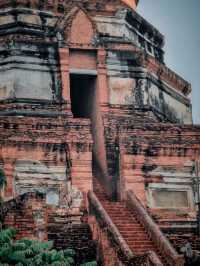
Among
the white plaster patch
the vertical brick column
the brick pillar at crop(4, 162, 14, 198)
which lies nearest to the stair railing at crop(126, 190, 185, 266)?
the brick pillar at crop(4, 162, 14, 198)

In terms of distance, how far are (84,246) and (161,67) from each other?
926cm

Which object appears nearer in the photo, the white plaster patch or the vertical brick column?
the vertical brick column

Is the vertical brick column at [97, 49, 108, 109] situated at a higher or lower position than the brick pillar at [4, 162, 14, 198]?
higher

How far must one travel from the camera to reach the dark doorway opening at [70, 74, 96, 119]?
2050cm

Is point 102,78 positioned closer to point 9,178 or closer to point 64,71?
point 64,71

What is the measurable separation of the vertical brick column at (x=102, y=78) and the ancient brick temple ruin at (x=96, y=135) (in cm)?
4

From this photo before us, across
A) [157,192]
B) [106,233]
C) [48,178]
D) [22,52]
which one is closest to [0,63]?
[22,52]

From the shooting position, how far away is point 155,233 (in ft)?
45.7

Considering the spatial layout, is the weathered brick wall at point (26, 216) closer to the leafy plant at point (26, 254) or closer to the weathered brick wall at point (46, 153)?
the leafy plant at point (26, 254)

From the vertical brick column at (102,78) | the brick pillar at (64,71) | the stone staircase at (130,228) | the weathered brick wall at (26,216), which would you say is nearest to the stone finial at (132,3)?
the vertical brick column at (102,78)

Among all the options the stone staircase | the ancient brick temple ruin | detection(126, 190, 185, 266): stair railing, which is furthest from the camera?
the ancient brick temple ruin

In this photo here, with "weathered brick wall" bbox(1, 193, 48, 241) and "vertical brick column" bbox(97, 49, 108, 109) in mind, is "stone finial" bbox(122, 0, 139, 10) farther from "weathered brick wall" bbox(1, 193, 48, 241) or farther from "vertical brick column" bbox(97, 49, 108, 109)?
"weathered brick wall" bbox(1, 193, 48, 241)

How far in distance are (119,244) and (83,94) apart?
9194 millimetres

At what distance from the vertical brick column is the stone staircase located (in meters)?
4.02
